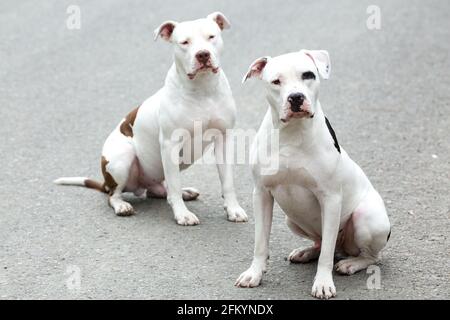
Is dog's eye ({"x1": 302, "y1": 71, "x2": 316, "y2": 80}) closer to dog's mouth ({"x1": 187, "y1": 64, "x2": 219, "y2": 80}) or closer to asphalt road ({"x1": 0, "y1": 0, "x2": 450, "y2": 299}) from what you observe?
asphalt road ({"x1": 0, "y1": 0, "x2": 450, "y2": 299})

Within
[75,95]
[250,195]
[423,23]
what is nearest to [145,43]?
[75,95]

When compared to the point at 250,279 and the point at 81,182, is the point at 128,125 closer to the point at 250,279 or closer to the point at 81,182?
the point at 81,182

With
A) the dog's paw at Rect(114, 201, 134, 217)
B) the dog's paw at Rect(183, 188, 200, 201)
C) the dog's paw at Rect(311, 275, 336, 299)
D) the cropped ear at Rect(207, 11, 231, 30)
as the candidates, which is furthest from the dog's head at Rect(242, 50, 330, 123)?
the dog's paw at Rect(183, 188, 200, 201)

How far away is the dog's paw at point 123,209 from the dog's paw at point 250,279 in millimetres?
1725

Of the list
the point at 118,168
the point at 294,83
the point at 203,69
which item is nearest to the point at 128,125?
the point at 118,168

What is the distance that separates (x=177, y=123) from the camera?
6.71 meters

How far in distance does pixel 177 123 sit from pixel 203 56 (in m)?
0.58

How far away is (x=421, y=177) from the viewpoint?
25.2ft

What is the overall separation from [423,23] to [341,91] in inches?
124

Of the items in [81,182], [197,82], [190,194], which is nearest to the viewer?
[197,82]

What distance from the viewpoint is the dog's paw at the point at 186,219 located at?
6.80 meters

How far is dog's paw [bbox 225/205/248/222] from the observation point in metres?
6.86

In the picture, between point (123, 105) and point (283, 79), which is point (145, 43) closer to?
point (123, 105)

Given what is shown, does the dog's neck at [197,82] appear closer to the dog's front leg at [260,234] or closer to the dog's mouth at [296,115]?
the dog's front leg at [260,234]
